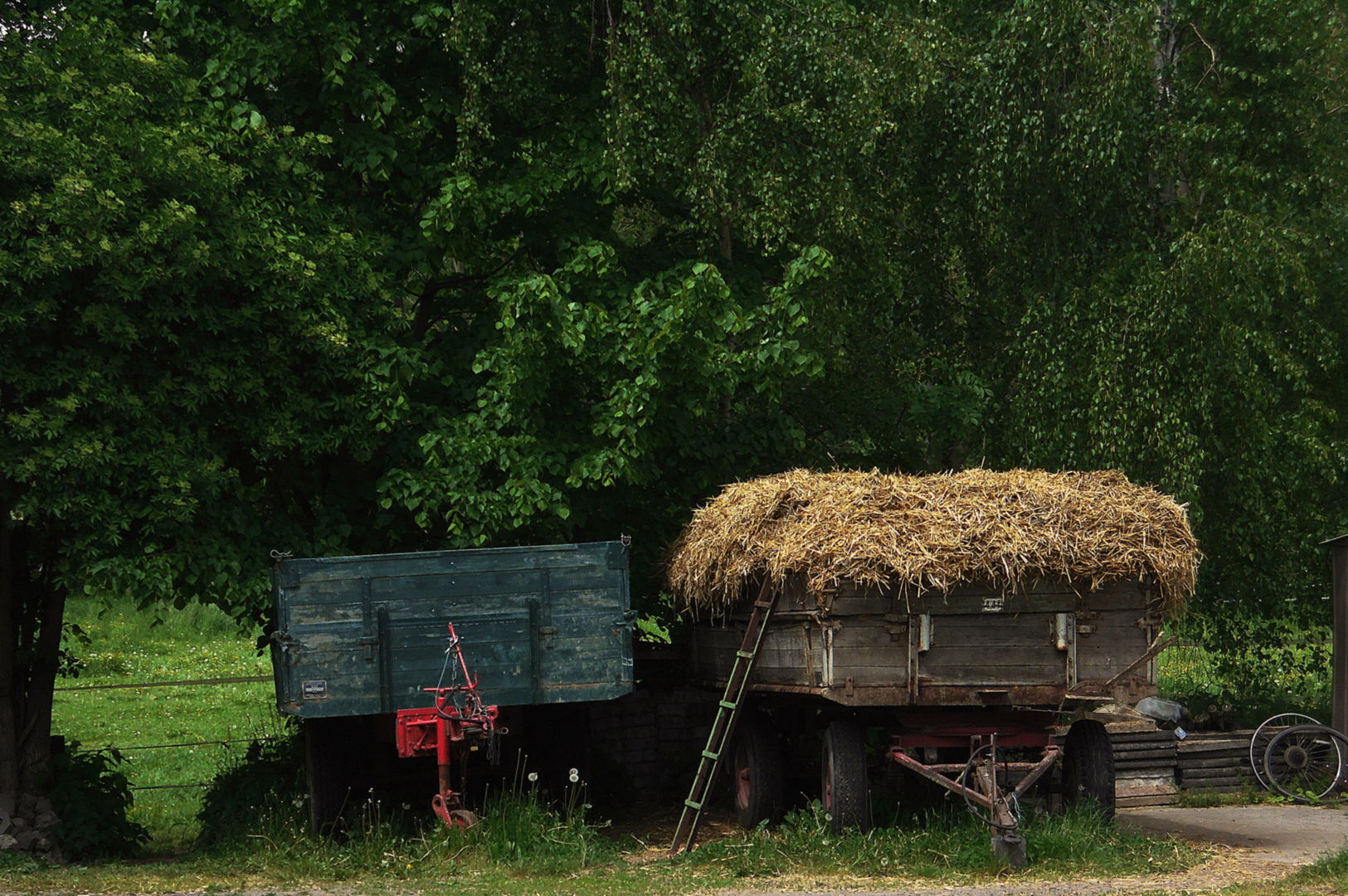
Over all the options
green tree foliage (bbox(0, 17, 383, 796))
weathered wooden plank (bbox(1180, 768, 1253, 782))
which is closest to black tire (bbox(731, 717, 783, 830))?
green tree foliage (bbox(0, 17, 383, 796))

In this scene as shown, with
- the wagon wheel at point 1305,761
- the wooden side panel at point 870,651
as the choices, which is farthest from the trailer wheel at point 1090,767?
the wagon wheel at point 1305,761

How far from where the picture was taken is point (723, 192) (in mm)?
13344

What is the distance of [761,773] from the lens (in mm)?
11680

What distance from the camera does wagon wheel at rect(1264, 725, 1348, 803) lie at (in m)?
13.2

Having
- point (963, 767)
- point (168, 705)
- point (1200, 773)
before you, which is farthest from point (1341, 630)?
point (168, 705)

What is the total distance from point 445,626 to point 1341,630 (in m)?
8.92

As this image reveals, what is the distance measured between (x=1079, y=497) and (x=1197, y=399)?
497 cm

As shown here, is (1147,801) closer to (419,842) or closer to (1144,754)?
(1144,754)

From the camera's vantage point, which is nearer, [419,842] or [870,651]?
[870,651]

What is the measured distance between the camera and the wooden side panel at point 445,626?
10531 mm

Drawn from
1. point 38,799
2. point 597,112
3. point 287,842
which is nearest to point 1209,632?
point 597,112

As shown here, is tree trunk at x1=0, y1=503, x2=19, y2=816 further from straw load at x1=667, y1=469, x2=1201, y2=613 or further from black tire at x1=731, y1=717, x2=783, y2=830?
straw load at x1=667, y1=469, x2=1201, y2=613

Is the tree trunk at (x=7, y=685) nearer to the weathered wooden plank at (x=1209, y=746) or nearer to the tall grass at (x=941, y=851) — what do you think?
the tall grass at (x=941, y=851)

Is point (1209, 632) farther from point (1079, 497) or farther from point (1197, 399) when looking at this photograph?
point (1079, 497)
